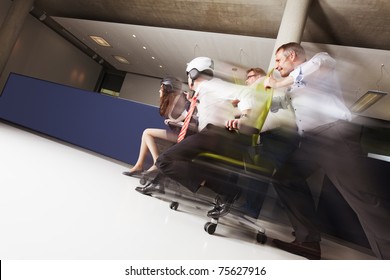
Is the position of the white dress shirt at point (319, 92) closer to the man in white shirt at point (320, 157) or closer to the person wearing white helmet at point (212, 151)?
the man in white shirt at point (320, 157)

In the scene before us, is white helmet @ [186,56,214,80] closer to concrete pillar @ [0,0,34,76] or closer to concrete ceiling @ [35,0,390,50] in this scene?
concrete ceiling @ [35,0,390,50]

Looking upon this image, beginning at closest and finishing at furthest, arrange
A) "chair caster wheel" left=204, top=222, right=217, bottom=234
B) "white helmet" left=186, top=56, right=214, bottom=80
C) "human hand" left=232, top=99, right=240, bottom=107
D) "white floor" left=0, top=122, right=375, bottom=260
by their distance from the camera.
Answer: "white floor" left=0, top=122, right=375, bottom=260, "chair caster wheel" left=204, top=222, right=217, bottom=234, "human hand" left=232, top=99, right=240, bottom=107, "white helmet" left=186, top=56, right=214, bottom=80

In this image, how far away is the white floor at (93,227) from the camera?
2.59ft

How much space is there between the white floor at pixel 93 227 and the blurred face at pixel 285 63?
111 centimetres

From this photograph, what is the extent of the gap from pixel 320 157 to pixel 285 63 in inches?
26.2

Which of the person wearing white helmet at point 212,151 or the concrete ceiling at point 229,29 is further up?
the concrete ceiling at point 229,29

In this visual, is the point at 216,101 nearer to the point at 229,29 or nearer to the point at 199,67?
the point at 199,67

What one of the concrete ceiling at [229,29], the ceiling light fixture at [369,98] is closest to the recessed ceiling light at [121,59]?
the concrete ceiling at [229,29]

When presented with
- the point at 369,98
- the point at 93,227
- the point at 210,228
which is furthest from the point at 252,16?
the point at 93,227

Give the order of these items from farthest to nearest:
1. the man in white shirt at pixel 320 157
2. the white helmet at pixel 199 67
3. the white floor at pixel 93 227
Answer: the white helmet at pixel 199 67, the man in white shirt at pixel 320 157, the white floor at pixel 93 227

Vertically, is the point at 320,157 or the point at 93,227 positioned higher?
the point at 320,157

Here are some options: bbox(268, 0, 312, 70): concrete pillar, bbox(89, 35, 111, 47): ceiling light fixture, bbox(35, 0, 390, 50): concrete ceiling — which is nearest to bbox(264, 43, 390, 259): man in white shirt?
bbox(268, 0, 312, 70): concrete pillar

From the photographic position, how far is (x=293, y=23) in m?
4.17

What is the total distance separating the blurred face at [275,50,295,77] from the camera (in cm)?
164
